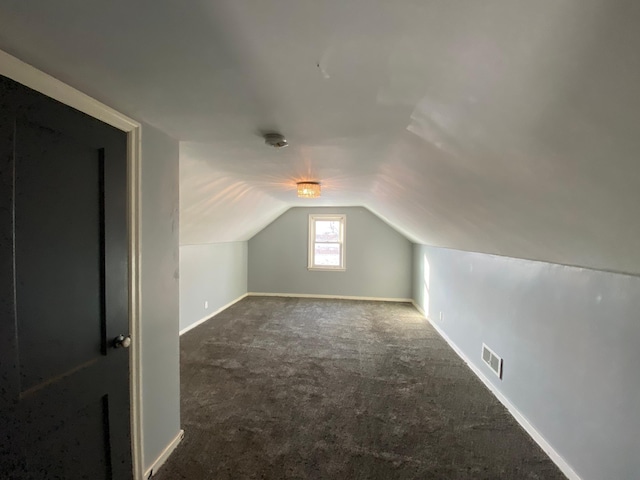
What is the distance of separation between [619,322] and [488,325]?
1.46 metres

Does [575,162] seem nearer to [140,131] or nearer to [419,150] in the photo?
[419,150]

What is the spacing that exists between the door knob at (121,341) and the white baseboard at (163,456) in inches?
31.1

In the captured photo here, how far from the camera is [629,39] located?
23.9 inches

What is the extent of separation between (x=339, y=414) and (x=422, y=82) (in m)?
2.36

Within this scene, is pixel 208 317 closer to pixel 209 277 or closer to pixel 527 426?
pixel 209 277

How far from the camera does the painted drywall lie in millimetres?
4324

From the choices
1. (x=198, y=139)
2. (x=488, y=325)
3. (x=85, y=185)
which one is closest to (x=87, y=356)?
(x=85, y=185)

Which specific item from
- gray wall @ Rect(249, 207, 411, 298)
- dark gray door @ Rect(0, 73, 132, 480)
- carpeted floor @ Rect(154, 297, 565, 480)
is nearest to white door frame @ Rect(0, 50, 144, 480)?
dark gray door @ Rect(0, 73, 132, 480)

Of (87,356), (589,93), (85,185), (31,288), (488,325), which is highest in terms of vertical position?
(589,93)

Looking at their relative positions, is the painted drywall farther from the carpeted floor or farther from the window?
the window

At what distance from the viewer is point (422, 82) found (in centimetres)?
111

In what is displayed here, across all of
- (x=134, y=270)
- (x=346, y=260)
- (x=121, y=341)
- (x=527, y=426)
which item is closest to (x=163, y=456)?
(x=121, y=341)

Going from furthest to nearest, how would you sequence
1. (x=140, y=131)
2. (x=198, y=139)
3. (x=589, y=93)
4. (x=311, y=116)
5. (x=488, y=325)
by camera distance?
(x=488, y=325) < (x=198, y=139) < (x=140, y=131) < (x=311, y=116) < (x=589, y=93)

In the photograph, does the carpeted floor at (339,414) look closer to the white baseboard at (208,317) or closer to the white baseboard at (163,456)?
the white baseboard at (163,456)
